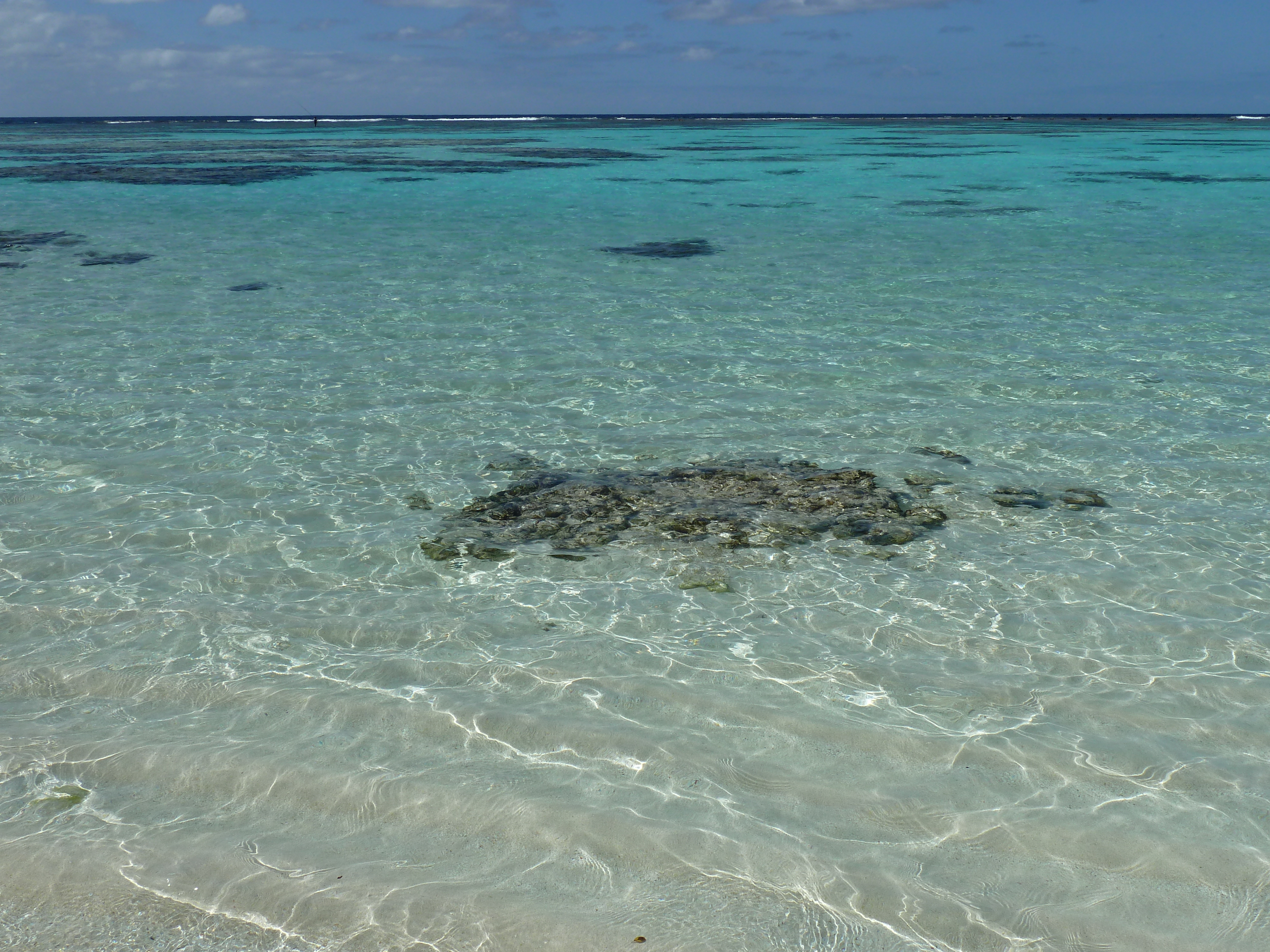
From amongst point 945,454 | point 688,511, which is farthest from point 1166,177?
point 688,511

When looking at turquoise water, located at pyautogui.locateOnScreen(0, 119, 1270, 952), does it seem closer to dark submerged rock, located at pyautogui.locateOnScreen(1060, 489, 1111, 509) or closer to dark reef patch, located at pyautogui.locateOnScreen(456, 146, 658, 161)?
dark submerged rock, located at pyautogui.locateOnScreen(1060, 489, 1111, 509)

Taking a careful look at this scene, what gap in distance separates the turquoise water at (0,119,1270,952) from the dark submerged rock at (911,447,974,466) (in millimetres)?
202

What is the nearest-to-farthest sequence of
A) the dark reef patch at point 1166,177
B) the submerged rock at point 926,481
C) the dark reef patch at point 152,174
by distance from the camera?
the submerged rock at point 926,481, the dark reef patch at point 1166,177, the dark reef patch at point 152,174

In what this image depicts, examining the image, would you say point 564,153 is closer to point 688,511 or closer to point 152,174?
point 152,174

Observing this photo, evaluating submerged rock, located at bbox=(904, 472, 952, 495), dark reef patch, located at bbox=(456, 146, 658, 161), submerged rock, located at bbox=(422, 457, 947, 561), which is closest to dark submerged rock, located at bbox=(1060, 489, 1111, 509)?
submerged rock, located at bbox=(904, 472, 952, 495)

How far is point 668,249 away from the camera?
78.1ft

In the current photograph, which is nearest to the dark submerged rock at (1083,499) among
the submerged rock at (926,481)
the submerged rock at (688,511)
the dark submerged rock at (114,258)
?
the submerged rock at (926,481)

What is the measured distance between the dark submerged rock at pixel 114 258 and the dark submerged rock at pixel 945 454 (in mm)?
17342

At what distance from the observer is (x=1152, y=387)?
1259cm

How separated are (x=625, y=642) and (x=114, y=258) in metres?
19.3

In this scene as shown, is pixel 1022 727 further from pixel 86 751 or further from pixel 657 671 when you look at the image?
pixel 86 751

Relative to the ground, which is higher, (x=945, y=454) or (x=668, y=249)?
(x=668, y=249)

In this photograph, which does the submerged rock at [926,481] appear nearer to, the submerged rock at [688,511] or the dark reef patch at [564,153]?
the submerged rock at [688,511]

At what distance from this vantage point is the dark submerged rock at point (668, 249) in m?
23.0
